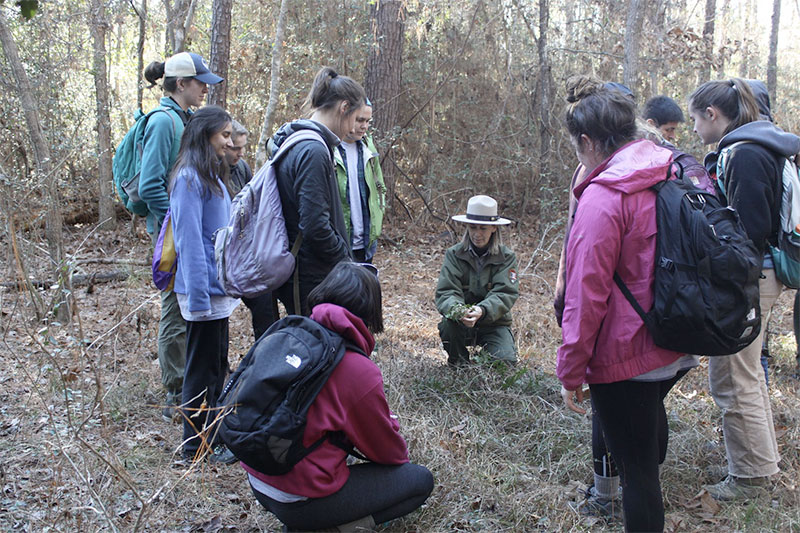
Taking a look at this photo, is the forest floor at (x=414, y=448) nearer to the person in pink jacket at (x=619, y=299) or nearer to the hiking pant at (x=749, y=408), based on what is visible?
the hiking pant at (x=749, y=408)

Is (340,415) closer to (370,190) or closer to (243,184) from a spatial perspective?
(370,190)

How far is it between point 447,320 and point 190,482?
2.24m

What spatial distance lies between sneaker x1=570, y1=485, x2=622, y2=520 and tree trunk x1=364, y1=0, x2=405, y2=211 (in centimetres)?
794

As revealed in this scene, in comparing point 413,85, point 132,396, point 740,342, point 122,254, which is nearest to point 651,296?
point 740,342

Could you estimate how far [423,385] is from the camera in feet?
15.6

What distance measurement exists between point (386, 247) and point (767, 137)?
25.1 feet

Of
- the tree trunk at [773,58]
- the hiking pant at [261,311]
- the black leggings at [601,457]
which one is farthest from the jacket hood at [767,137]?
the tree trunk at [773,58]

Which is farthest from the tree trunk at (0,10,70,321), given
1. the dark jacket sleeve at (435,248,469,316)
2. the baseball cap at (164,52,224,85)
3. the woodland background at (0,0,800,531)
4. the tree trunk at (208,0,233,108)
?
the dark jacket sleeve at (435,248,469,316)

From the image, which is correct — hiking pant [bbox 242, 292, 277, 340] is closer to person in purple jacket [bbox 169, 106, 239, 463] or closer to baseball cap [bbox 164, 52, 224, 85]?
person in purple jacket [bbox 169, 106, 239, 463]

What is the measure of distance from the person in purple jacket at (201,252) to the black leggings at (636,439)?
227 cm

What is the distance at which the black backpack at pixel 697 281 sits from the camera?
2402mm

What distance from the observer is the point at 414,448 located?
3.83 m

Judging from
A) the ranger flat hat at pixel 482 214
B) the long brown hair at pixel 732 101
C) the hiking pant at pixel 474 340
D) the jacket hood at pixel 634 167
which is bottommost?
the hiking pant at pixel 474 340

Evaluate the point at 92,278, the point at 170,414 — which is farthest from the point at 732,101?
the point at 92,278
